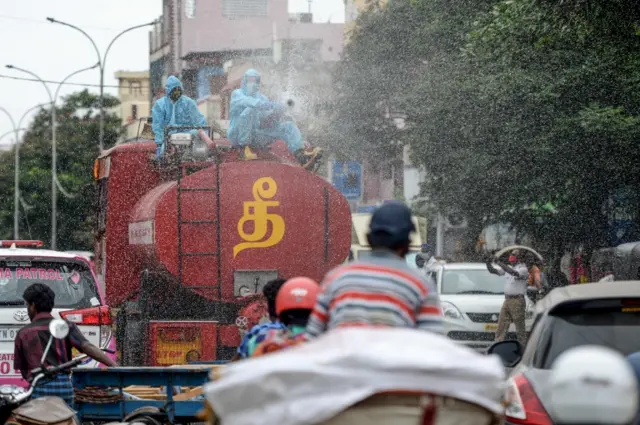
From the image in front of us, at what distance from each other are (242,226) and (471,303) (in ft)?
29.6

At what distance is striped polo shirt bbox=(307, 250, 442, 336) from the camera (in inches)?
201

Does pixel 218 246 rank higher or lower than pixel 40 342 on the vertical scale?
higher

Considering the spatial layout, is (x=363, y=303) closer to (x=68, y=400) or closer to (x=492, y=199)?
(x=68, y=400)

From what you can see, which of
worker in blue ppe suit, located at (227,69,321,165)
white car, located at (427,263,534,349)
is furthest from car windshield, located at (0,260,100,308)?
white car, located at (427,263,534,349)

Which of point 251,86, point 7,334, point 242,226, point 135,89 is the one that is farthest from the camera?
point 135,89

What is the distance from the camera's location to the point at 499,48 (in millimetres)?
23594

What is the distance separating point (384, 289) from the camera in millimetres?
5121

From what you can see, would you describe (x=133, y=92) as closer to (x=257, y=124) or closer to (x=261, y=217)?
(x=257, y=124)

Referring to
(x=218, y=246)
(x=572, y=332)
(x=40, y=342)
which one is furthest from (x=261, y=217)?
(x=572, y=332)

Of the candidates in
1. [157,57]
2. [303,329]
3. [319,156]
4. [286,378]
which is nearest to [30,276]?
[319,156]

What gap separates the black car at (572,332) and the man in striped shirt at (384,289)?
59.6 inches

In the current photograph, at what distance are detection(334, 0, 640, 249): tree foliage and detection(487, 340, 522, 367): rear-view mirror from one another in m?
11.7

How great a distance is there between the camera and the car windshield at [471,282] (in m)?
22.1

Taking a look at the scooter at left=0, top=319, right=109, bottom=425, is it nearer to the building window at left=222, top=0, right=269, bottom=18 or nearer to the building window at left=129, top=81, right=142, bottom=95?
the building window at left=222, top=0, right=269, bottom=18
